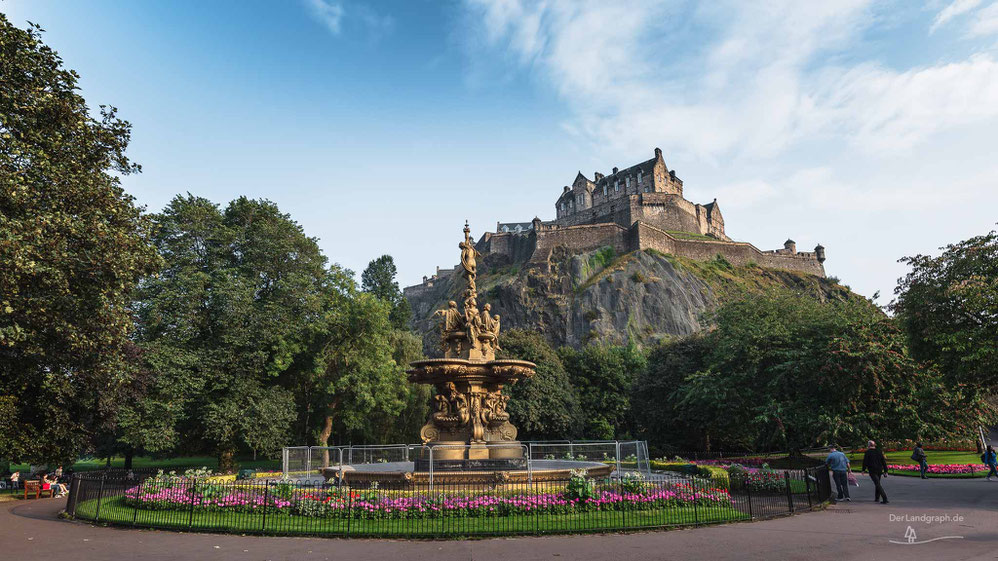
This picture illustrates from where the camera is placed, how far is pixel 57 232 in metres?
12.7

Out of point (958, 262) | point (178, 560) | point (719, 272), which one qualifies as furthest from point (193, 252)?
point (719, 272)

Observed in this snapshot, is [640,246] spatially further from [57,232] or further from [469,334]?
[57,232]

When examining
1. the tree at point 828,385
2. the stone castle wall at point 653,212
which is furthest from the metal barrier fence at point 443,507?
the stone castle wall at point 653,212

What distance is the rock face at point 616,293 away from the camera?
73.1 metres

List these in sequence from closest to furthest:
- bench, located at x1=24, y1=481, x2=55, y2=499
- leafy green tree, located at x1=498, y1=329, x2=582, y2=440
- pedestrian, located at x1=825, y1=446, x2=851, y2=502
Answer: pedestrian, located at x1=825, y1=446, x2=851, y2=502 < bench, located at x1=24, y1=481, x2=55, y2=499 < leafy green tree, located at x1=498, y1=329, x2=582, y2=440

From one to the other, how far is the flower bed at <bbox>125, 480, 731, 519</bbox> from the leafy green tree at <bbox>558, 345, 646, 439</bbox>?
3265cm

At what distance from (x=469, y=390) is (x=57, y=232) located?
10.9m

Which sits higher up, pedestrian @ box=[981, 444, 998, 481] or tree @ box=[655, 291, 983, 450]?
tree @ box=[655, 291, 983, 450]

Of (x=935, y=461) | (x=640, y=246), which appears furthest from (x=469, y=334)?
(x=640, y=246)

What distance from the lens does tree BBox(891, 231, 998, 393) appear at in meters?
16.4

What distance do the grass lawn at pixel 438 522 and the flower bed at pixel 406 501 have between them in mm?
183

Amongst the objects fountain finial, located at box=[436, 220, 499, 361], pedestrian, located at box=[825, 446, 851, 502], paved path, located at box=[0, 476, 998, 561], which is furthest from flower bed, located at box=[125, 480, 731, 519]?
fountain finial, located at box=[436, 220, 499, 361]

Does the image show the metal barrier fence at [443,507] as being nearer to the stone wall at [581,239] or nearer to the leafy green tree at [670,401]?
the leafy green tree at [670,401]

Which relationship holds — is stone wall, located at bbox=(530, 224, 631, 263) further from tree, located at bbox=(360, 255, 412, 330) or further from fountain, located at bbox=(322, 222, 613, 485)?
fountain, located at bbox=(322, 222, 613, 485)
